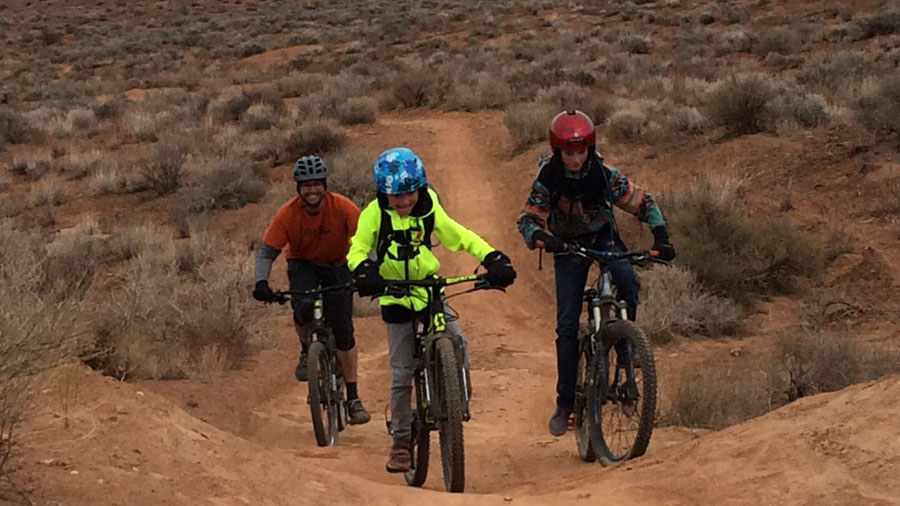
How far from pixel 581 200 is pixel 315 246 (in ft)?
6.61

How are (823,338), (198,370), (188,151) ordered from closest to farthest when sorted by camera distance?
(823,338)
(198,370)
(188,151)

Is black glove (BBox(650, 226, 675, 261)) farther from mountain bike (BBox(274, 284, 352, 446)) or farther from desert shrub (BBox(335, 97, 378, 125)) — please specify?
desert shrub (BBox(335, 97, 378, 125))

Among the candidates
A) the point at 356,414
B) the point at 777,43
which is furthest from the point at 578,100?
the point at 356,414

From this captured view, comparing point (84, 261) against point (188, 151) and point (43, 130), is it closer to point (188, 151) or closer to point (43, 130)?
point (188, 151)

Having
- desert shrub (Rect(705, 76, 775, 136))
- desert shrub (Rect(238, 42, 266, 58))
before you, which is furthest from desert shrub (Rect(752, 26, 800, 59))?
desert shrub (Rect(238, 42, 266, 58))

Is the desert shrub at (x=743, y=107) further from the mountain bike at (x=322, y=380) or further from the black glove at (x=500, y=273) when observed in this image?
the black glove at (x=500, y=273)

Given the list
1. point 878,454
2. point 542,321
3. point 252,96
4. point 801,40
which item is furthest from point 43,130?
point 878,454

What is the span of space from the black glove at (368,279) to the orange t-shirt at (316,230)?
1.73 m

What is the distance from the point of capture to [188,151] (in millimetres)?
19141

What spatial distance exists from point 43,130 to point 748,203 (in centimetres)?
1745

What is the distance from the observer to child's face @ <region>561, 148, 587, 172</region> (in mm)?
5582

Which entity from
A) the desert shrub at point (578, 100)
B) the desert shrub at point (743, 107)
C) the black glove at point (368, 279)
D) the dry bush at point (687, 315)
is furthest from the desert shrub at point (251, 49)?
the black glove at point (368, 279)

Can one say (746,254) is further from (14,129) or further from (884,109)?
(14,129)

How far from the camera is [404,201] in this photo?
5.17 meters
